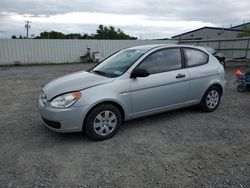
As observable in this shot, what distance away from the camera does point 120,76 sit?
380cm

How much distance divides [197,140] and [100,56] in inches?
711

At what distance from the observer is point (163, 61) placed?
429 centimetres

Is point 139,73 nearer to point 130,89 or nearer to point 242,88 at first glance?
point 130,89

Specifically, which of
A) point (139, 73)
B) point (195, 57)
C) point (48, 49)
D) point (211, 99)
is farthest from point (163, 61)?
point (48, 49)

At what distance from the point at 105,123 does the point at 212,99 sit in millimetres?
2651

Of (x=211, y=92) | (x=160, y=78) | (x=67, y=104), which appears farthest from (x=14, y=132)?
(x=211, y=92)

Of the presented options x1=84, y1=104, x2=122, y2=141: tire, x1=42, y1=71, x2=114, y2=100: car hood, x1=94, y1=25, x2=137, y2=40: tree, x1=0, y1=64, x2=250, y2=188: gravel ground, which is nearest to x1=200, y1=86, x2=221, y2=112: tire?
x1=0, y1=64, x2=250, y2=188: gravel ground

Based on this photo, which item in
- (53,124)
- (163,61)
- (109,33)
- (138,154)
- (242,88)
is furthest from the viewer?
(109,33)

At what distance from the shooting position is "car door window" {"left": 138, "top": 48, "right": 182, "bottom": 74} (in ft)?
13.5

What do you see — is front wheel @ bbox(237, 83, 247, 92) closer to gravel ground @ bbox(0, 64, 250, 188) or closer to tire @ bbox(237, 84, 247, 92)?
tire @ bbox(237, 84, 247, 92)

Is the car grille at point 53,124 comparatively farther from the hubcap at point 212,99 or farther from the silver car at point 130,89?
the hubcap at point 212,99

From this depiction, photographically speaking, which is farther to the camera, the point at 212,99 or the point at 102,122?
the point at 212,99

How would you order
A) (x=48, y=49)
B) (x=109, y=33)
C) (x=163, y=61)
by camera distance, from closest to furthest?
1. (x=163, y=61)
2. (x=48, y=49)
3. (x=109, y=33)

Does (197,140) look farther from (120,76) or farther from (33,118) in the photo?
(33,118)
